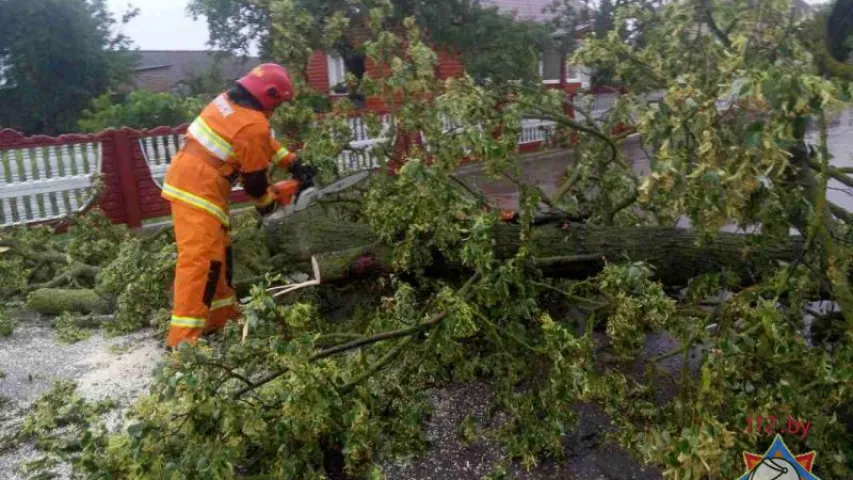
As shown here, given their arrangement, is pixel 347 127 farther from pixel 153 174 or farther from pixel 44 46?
pixel 44 46

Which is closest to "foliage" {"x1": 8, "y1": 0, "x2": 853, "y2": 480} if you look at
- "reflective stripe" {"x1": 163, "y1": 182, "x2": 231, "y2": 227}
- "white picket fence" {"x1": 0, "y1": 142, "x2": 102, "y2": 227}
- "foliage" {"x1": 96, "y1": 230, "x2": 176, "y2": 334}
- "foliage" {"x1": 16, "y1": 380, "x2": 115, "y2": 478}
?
"foliage" {"x1": 16, "y1": 380, "x2": 115, "y2": 478}

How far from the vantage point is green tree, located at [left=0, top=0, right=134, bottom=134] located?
11578 millimetres

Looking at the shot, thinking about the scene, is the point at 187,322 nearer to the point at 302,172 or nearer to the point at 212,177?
the point at 212,177

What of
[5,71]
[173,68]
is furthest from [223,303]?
[173,68]

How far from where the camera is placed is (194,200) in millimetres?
3246

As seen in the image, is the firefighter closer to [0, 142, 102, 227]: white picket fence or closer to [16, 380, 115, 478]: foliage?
[16, 380, 115, 478]: foliage

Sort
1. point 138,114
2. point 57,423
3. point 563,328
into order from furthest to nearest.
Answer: point 138,114 → point 57,423 → point 563,328

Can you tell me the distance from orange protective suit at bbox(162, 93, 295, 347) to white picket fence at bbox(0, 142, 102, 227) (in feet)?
12.2

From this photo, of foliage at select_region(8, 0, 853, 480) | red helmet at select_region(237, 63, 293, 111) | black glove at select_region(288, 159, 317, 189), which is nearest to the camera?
foliage at select_region(8, 0, 853, 480)

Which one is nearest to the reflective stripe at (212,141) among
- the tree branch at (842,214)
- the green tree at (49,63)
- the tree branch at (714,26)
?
the tree branch at (714,26)

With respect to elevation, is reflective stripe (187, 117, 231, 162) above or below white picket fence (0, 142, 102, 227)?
above

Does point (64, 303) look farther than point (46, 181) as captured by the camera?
No

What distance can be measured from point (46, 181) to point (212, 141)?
13.1 feet

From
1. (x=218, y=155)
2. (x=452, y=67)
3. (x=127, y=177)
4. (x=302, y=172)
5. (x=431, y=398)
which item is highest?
(x=452, y=67)
